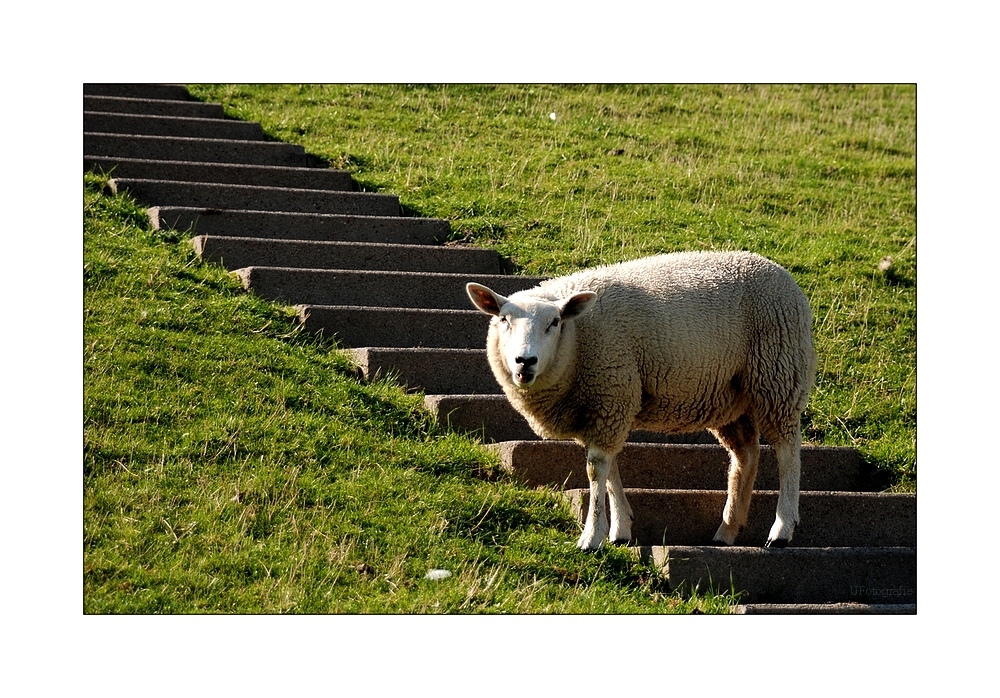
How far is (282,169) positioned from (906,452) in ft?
23.4

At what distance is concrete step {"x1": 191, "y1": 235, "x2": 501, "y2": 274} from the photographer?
1070cm

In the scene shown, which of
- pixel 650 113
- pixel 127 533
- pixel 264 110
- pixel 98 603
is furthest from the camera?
pixel 650 113

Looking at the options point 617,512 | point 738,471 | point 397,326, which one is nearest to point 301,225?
point 397,326

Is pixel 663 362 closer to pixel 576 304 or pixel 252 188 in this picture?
pixel 576 304

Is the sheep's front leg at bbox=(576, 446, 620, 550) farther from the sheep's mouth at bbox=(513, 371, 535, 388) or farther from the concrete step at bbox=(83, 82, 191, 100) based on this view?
the concrete step at bbox=(83, 82, 191, 100)

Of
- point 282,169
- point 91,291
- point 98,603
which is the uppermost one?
point 282,169

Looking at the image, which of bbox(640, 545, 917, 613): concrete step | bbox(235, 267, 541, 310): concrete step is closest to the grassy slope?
bbox(235, 267, 541, 310): concrete step

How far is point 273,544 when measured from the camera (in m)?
7.14

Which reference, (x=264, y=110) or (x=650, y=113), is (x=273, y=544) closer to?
(x=264, y=110)

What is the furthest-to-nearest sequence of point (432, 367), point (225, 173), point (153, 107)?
point (153, 107) → point (225, 173) → point (432, 367)

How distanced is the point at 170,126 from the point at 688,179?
6267 mm

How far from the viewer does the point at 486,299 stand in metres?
7.77

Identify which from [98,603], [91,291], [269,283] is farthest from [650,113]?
[98,603]

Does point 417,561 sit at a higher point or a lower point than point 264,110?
lower
